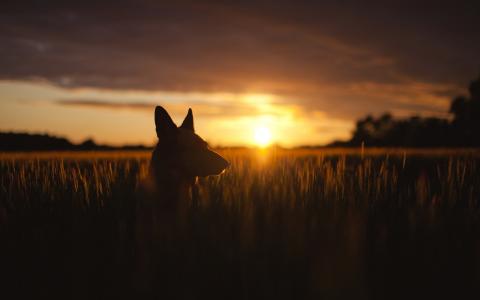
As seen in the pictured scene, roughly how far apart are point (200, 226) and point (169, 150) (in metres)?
1.24

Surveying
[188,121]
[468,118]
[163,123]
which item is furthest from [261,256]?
[468,118]

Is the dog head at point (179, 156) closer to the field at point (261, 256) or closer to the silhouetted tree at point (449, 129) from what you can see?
the field at point (261, 256)

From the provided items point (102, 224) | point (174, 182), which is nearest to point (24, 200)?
point (102, 224)

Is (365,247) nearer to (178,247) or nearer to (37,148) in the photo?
(178,247)

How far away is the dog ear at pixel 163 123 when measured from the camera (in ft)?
13.4

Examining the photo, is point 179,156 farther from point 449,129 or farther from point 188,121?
point 449,129

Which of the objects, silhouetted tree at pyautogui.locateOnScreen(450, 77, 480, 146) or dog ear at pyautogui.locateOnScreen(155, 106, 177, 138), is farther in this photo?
silhouetted tree at pyautogui.locateOnScreen(450, 77, 480, 146)

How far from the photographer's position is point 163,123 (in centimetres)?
417

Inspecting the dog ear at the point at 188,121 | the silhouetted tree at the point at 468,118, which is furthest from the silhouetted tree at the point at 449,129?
the dog ear at the point at 188,121

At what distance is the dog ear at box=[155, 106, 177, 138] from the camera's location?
410cm

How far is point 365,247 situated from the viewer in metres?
3.16

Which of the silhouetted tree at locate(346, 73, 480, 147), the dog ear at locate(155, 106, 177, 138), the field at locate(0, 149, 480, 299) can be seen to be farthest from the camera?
the silhouetted tree at locate(346, 73, 480, 147)

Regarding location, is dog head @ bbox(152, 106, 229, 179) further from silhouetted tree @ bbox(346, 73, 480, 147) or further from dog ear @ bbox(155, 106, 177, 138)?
silhouetted tree @ bbox(346, 73, 480, 147)

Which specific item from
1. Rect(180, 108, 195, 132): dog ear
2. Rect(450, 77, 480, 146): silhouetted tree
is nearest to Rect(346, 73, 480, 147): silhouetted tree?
Rect(450, 77, 480, 146): silhouetted tree
